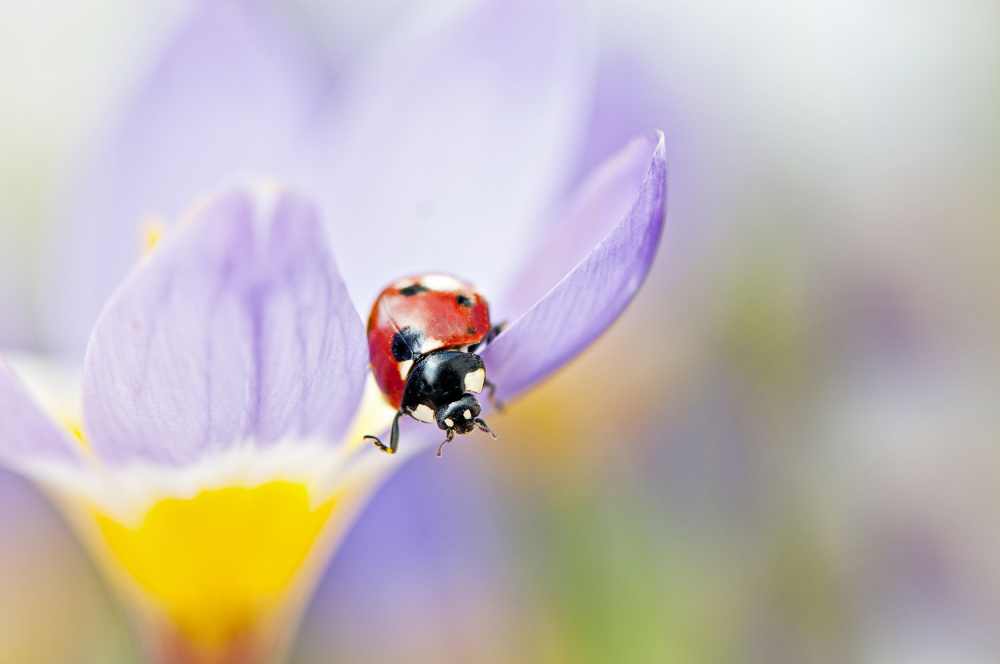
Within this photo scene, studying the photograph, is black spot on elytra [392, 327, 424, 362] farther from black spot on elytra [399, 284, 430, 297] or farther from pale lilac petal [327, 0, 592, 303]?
pale lilac petal [327, 0, 592, 303]

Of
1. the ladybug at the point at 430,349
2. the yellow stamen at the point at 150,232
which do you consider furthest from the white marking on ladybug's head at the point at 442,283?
the yellow stamen at the point at 150,232

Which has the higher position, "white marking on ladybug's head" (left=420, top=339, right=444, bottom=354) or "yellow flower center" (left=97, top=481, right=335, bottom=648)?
"white marking on ladybug's head" (left=420, top=339, right=444, bottom=354)

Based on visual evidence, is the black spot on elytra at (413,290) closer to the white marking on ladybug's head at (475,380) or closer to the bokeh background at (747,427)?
the white marking on ladybug's head at (475,380)

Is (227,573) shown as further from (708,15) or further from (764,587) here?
(708,15)

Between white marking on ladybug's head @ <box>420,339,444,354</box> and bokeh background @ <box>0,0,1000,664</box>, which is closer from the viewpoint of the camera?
white marking on ladybug's head @ <box>420,339,444,354</box>

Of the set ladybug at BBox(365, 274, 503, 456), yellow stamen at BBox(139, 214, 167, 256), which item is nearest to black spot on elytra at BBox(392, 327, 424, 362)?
ladybug at BBox(365, 274, 503, 456)

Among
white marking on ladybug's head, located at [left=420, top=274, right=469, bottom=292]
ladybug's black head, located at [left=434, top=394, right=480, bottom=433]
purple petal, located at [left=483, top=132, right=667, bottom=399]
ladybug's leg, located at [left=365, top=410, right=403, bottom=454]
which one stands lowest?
purple petal, located at [left=483, top=132, right=667, bottom=399]

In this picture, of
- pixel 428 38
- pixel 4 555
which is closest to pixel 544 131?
pixel 428 38

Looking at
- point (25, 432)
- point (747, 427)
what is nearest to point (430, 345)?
point (25, 432)
